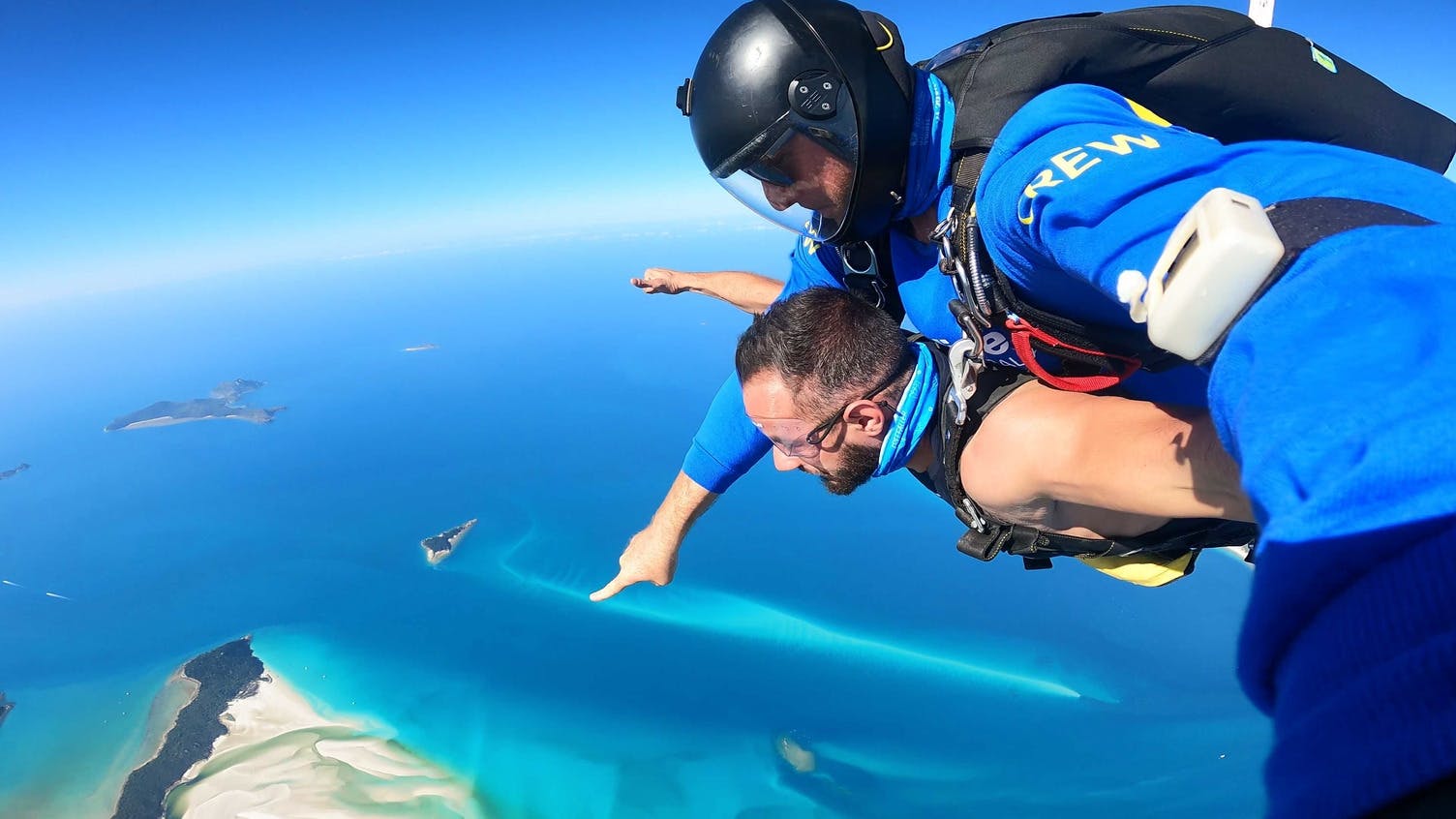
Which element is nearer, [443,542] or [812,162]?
[812,162]

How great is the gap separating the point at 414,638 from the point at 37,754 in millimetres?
6021

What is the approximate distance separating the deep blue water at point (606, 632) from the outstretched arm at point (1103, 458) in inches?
343

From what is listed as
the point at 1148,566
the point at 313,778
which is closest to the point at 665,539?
the point at 1148,566

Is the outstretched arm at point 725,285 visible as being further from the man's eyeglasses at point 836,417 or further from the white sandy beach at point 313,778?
the white sandy beach at point 313,778

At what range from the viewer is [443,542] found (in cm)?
1495

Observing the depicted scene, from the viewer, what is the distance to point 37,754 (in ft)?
32.2

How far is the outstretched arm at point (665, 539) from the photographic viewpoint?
81.7 inches

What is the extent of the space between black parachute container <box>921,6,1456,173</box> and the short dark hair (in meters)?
0.51

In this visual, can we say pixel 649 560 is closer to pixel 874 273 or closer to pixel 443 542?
pixel 874 273

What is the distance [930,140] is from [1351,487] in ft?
4.03

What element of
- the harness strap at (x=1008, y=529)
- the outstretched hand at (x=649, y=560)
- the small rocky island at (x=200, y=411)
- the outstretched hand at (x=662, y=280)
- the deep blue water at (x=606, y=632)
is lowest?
the deep blue water at (x=606, y=632)

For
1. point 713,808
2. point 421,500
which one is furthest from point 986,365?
point 421,500

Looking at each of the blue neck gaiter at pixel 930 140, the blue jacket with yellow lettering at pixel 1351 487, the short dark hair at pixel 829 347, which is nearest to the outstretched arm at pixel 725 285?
the short dark hair at pixel 829 347

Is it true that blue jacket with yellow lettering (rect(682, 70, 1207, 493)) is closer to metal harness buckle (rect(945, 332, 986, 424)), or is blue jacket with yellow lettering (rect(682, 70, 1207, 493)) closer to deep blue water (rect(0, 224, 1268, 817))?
metal harness buckle (rect(945, 332, 986, 424))
